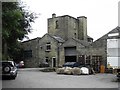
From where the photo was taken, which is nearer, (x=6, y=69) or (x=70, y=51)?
(x=6, y=69)

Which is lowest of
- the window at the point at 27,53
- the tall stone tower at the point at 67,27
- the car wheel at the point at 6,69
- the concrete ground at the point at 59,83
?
the concrete ground at the point at 59,83

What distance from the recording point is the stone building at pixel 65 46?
44294mm

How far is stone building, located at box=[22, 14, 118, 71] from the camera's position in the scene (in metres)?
44.3

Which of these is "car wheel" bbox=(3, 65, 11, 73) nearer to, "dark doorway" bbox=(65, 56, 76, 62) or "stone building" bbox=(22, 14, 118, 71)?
"stone building" bbox=(22, 14, 118, 71)

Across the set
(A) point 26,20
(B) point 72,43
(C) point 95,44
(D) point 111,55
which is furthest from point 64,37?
(A) point 26,20

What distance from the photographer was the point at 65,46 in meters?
50.3

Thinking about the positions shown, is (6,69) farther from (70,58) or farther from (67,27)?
(67,27)

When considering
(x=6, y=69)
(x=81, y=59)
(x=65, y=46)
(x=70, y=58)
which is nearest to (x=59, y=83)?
(x=6, y=69)

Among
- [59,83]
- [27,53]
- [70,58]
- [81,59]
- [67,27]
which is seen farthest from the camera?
[27,53]

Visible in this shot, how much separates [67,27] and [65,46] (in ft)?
25.5

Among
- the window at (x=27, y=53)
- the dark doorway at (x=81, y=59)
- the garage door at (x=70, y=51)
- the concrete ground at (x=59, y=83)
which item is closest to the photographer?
the concrete ground at (x=59, y=83)

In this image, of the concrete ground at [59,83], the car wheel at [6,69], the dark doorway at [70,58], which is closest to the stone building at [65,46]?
the dark doorway at [70,58]

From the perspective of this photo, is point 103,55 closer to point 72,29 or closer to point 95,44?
point 95,44

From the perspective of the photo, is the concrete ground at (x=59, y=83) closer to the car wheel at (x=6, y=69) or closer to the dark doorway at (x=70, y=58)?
the car wheel at (x=6, y=69)
